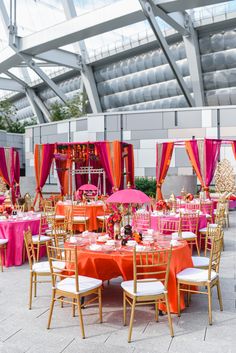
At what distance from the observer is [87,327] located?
406 cm

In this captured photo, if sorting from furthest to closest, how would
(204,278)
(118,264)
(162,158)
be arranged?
1. (162,158)
2. (118,264)
3. (204,278)

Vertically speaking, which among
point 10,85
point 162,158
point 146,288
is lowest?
point 146,288

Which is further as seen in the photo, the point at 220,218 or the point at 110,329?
the point at 220,218

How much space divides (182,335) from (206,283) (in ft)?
2.19

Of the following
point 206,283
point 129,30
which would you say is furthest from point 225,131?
point 206,283

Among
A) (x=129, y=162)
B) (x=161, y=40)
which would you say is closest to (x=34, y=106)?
(x=161, y=40)

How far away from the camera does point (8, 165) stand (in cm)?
1385

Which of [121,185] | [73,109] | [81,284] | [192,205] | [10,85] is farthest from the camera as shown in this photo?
[10,85]

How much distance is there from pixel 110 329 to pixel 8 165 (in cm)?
1075

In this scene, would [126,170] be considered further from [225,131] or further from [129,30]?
[129,30]

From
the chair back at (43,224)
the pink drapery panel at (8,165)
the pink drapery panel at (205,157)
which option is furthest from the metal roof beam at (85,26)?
the chair back at (43,224)

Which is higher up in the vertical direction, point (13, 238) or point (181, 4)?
point (181, 4)

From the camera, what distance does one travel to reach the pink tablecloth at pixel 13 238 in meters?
6.80

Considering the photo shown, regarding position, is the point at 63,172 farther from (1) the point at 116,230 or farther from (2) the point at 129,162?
(1) the point at 116,230
